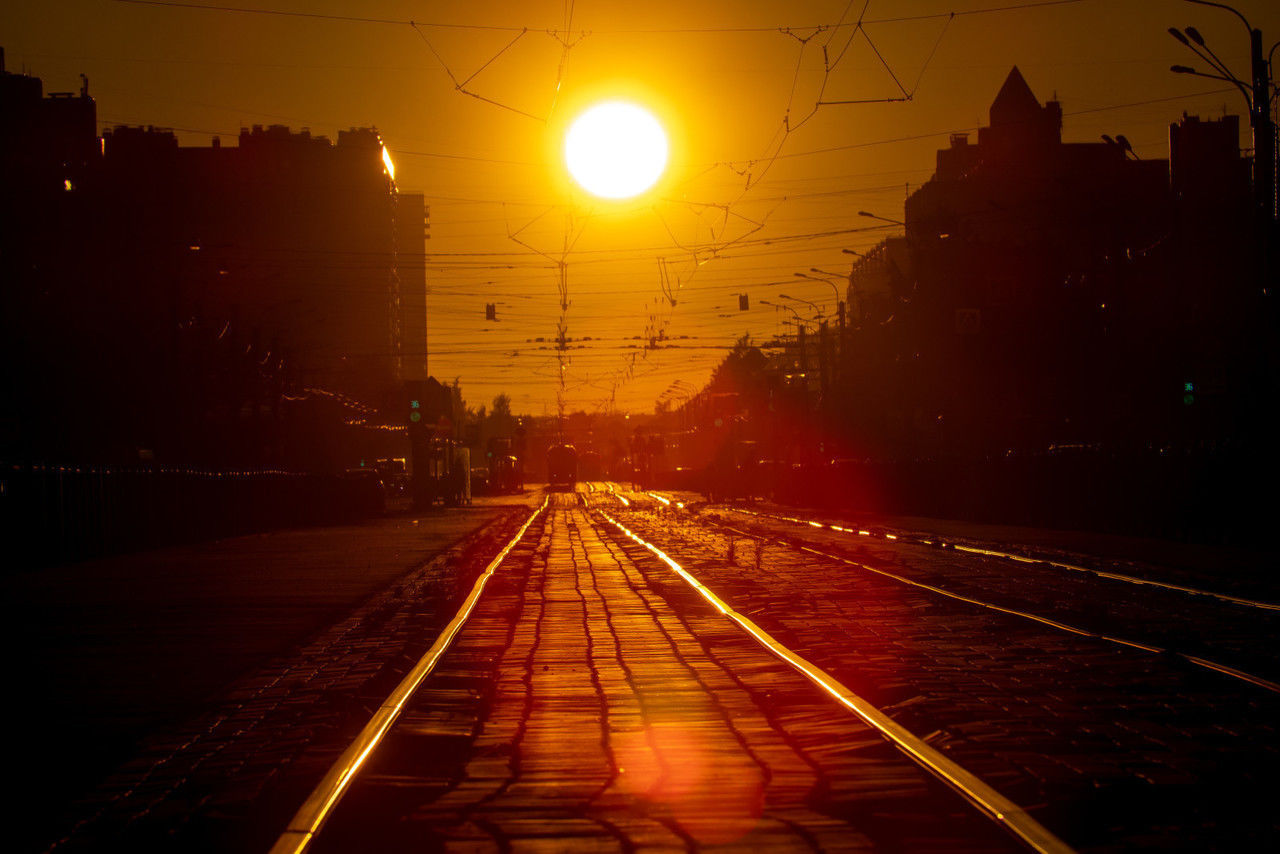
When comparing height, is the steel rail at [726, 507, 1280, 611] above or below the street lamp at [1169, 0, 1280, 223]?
below

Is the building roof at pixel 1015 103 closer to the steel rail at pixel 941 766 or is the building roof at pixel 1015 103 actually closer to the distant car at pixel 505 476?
the distant car at pixel 505 476

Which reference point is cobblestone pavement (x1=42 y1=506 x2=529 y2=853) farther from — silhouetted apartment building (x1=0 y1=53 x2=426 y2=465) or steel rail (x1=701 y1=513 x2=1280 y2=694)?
silhouetted apartment building (x1=0 y1=53 x2=426 y2=465)

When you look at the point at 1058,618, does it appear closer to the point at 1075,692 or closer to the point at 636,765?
the point at 1075,692

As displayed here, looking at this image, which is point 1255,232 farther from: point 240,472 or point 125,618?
point 240,472

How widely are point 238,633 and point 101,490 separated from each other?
46.8 ft

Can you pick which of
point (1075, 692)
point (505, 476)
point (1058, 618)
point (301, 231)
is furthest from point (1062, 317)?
point (301, 231)

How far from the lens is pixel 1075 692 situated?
8391mm

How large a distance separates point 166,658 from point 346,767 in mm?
5203

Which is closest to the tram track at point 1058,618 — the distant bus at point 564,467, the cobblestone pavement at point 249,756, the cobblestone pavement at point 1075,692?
the cobblestone pavement at point 1075,692

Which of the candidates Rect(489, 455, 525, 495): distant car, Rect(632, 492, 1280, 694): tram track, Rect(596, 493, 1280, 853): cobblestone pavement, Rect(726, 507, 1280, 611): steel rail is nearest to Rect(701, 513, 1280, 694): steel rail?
Rect(632, 492, 1280, 694): tram track

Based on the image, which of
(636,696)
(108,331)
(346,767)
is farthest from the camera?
(108,331)

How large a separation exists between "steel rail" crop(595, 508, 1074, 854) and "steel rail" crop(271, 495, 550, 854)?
2419mm

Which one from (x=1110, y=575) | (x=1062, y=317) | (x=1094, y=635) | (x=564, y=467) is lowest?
(x=1094, y=635)

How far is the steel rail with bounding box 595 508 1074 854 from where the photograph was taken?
5043 millimetres
